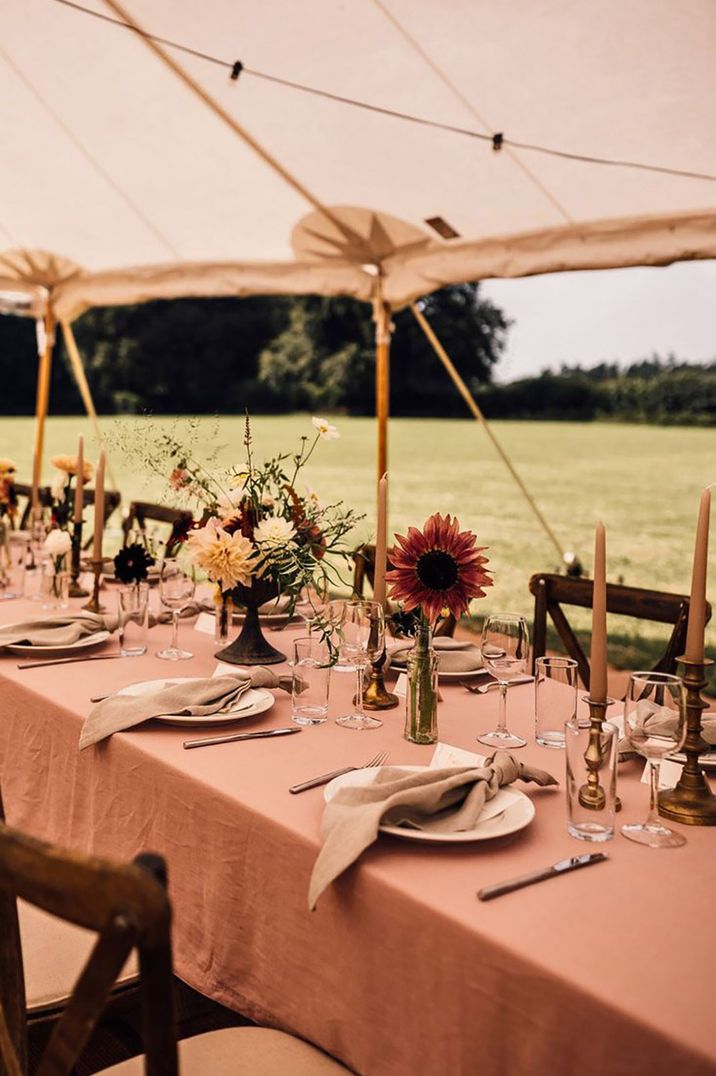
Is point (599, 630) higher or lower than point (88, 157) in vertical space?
lower

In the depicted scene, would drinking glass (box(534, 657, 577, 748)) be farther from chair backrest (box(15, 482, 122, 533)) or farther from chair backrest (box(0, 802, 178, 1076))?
chair backrest (box(15, 482, 122, 533))

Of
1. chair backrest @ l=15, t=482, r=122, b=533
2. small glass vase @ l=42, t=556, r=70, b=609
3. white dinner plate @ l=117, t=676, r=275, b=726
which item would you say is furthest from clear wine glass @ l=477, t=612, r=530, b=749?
chair backrest @ l=15, t=482, r=122, b=533

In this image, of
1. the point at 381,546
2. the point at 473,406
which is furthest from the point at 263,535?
the point at 473,406

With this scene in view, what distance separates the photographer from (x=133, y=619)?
7.80 feet

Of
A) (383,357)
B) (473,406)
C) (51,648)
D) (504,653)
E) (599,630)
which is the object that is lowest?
(51,648)

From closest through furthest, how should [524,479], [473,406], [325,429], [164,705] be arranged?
[164,705], [325,429], [473,406], [524,479]

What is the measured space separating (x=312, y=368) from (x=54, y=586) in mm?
23004

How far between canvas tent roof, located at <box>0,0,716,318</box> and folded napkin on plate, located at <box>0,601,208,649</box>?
2302 millimetres

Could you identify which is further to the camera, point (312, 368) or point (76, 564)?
point (312, 368)

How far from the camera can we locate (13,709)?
83.0 inches

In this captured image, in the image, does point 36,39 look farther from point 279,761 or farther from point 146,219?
point 279,761

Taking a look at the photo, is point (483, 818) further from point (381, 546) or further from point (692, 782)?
point (381, 546)

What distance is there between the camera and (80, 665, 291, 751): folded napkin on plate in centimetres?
177

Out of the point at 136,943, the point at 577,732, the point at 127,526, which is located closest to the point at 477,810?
the point at 577,732
